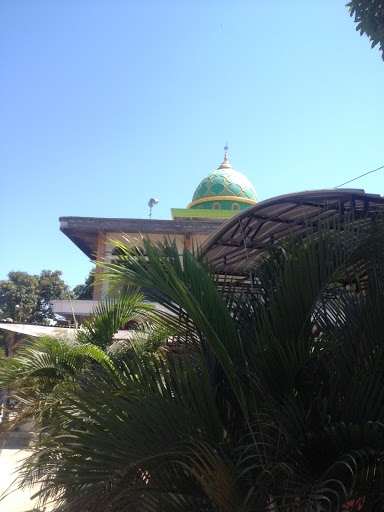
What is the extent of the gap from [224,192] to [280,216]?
44.2 feet

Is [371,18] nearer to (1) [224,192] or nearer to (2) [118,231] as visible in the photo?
(2) [118,231]

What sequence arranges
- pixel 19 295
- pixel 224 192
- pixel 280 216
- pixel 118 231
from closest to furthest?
1. pixel 280 216
2. pixel 118 231
3. pixel 224 192
4. pixel 19 295

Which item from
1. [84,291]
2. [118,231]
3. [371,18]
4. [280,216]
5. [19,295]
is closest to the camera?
[371,18]

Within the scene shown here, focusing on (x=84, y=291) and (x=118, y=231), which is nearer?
(x=118, y=231)

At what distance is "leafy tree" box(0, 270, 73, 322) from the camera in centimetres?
2984

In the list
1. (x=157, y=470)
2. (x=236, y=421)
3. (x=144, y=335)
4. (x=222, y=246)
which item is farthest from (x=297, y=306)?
(x=222, y=246)

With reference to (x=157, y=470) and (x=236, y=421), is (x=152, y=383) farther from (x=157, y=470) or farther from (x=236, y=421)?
(x=236, y=421)

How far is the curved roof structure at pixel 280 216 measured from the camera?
5145 millimetres

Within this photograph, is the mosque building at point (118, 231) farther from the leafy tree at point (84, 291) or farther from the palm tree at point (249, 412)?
the leafy tree at point (84, 291)

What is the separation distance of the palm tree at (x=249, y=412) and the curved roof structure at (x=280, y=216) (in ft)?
6.82

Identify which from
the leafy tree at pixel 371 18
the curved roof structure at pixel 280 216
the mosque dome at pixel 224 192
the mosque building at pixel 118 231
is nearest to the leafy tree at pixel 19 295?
the mosque dome at pixel 224 192

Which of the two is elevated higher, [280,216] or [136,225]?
[136,225]

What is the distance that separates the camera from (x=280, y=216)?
718cm

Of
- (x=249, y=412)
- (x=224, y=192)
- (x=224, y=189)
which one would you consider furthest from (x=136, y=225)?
(x=249, y=412)
